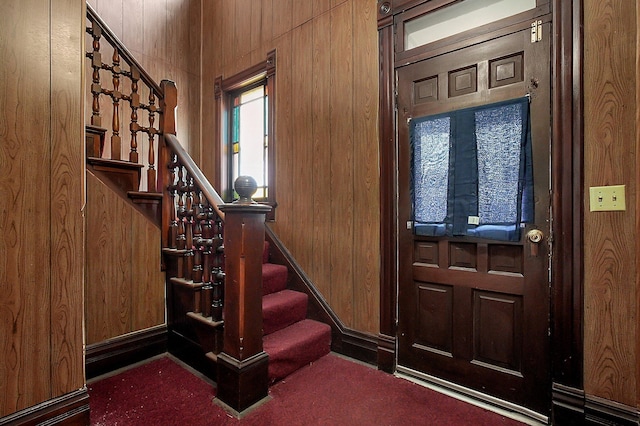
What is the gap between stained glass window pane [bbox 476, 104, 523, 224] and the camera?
179 centimetres

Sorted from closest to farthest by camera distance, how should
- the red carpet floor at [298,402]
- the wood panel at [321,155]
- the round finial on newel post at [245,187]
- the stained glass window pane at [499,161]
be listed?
1. the red carpet floor at [298,402]
2. the stained glass window pane at [499,161]
3. the round finial on newel post at [245,187]
4. the wood panel at [321,155]

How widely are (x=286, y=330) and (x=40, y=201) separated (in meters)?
1.67

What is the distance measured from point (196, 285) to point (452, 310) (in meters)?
1.66

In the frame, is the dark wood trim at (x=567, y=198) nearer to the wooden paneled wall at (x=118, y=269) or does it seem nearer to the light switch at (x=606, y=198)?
the light switch at (x=606, y=198)

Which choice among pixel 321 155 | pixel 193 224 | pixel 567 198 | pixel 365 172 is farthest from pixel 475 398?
pixel 193 224

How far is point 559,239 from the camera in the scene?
167 cm

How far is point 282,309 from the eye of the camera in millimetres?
2400

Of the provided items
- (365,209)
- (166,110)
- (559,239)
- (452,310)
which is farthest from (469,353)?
(166,110)

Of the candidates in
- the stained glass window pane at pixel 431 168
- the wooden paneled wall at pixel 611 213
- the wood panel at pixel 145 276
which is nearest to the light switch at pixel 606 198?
the wooden paneled wall at pixel 611 213

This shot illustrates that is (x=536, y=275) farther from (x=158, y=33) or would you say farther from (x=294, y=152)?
(x=158, y=33)

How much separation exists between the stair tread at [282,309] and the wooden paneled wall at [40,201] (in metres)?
1.08

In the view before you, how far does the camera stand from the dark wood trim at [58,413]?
132 centimetres

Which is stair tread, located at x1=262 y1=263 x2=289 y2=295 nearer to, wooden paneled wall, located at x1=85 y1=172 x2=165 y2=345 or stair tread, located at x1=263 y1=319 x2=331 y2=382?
stair tread, located at x1=263 y1=319 x2=331 y2=382

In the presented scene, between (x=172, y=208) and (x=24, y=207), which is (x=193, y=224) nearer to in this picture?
(x=172, y=208)
